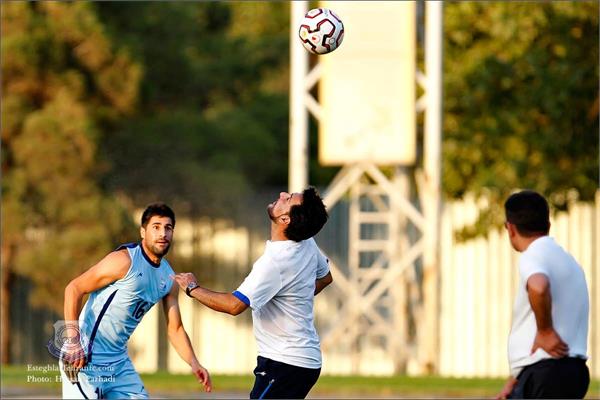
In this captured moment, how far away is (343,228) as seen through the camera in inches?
1037

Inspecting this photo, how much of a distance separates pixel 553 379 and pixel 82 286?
2.96 m

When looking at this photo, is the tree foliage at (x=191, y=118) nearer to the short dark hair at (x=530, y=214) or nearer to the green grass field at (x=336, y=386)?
the green grass field at (x=336, y=386)

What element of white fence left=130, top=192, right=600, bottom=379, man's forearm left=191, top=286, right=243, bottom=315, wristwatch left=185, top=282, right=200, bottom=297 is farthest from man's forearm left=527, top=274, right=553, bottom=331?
white fence left=130, top=192, right=600, bottom=379

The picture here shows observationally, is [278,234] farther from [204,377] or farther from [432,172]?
[432,172]

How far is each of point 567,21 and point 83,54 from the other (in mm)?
8334

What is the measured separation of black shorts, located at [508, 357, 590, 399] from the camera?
758 cm

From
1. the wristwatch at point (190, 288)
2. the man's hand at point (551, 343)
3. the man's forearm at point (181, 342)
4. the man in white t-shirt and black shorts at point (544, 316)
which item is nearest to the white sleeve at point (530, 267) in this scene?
the man in white t-shirt and black shorts at point (544, 316)

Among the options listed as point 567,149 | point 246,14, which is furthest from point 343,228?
point 246,14

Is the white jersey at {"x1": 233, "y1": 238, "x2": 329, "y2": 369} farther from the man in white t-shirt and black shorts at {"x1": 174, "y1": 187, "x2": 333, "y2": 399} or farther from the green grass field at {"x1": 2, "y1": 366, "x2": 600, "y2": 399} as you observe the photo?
the green grass field at {"x1": 2, "y1": 366, "x2": 600, "y2": 399}

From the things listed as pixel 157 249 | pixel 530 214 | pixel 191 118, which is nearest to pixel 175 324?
pixel 157 249

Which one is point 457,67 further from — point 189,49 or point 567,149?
point 189,49

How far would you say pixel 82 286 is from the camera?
29.0 feet

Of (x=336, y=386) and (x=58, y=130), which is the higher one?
(x=58, y=130)

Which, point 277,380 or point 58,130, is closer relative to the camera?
point 277,380
